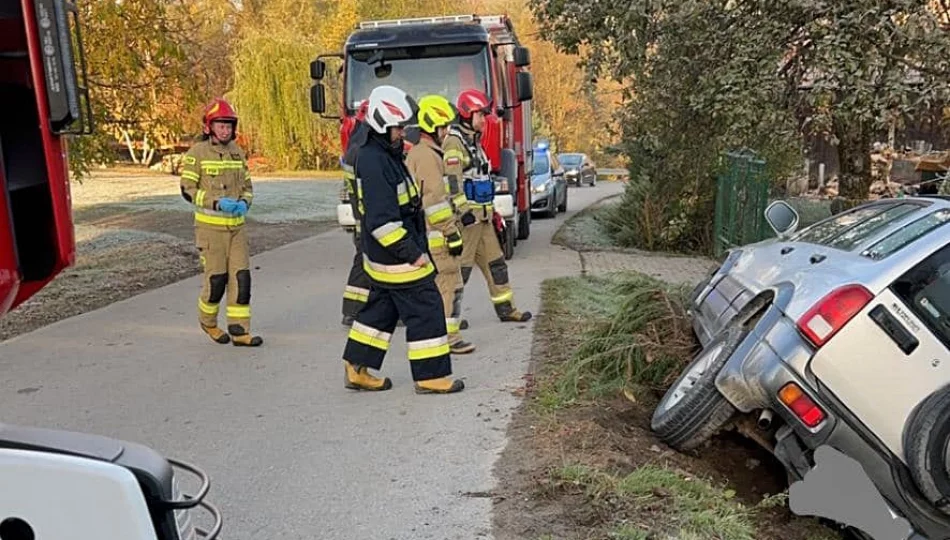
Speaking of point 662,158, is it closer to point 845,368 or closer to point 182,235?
point 182,235

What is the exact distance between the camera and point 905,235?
4117 mm

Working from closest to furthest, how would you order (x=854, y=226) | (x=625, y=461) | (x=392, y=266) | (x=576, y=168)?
1. (x=625, y=461)
2. (x=854, y=226)
3. (x=392, y=266)
4. (x=576, y=168)

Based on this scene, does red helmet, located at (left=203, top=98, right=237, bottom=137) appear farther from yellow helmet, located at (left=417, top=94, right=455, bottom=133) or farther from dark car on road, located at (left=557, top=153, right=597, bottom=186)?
dark car on road, located at (left=557, top=153, right=597, bottom=186)

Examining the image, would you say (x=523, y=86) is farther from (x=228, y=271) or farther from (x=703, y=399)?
(x=703, y=399)

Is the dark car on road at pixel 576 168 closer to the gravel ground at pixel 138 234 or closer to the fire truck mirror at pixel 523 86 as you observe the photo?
the gravel ground at pixel 138 234

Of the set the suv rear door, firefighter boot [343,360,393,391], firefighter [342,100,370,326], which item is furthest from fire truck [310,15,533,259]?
the suv rear door

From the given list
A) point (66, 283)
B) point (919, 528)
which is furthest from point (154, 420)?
point (66, 283)

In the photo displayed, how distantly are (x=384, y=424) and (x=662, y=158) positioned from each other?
911 cm

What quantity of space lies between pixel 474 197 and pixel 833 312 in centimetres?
397

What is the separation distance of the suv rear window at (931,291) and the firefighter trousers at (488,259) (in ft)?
13.2

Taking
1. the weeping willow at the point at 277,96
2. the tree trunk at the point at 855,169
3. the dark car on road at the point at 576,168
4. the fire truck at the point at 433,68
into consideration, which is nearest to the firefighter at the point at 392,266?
the fire truck at the point at 433,68

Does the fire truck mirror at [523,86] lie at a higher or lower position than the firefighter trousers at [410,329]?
higher

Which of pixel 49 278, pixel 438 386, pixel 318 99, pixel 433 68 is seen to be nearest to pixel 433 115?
pixel 438 386

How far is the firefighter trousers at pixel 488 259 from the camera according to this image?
746 centimetres
